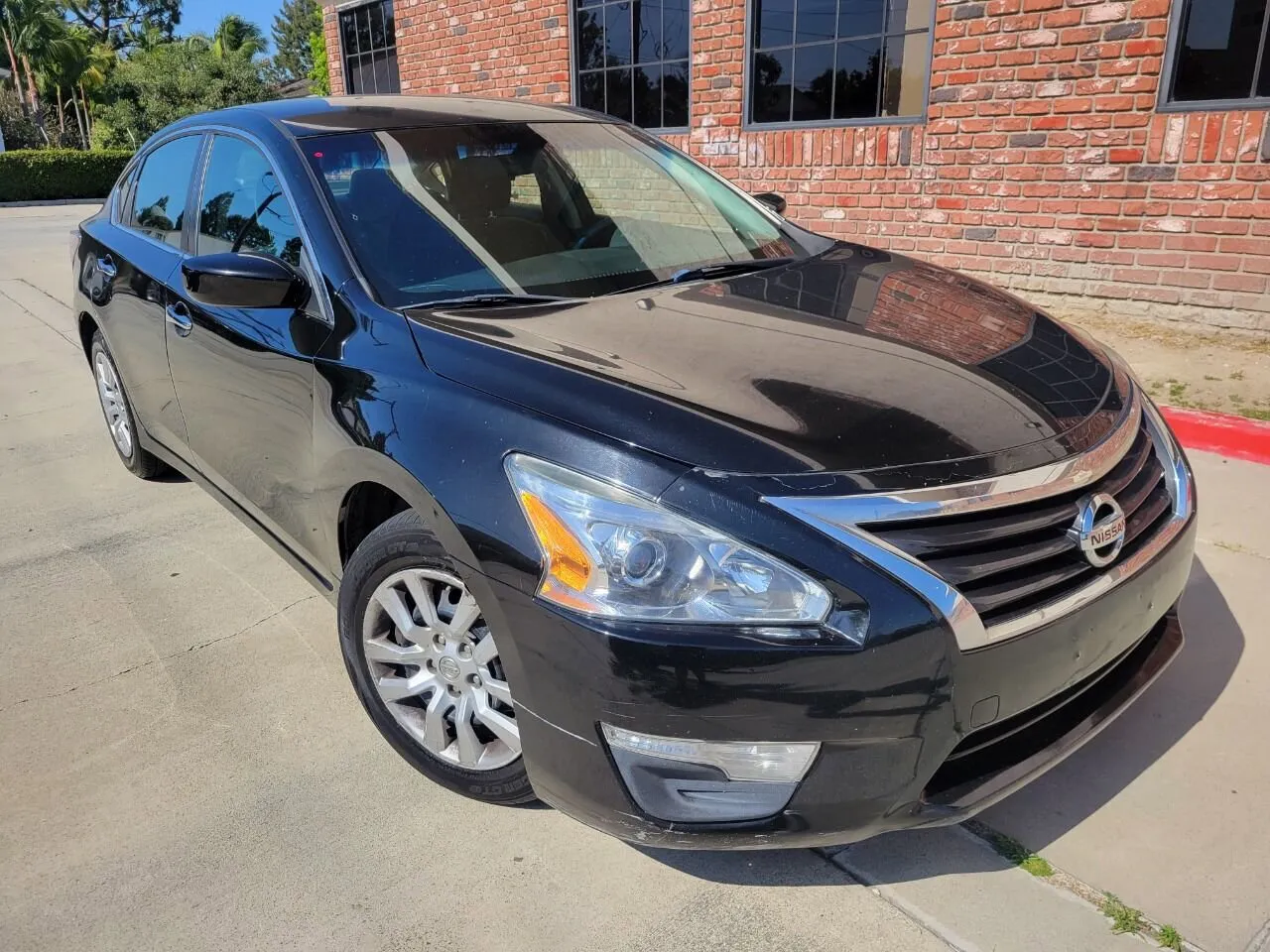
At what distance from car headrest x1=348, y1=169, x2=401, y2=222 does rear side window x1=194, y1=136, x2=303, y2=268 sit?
184 mm

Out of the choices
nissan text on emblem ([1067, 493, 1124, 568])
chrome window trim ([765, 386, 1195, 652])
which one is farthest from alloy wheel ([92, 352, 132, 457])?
nissan text on emblem ([1067, 493, 1124, 568])

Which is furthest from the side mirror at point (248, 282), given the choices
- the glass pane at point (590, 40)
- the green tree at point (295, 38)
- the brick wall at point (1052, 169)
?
the green tree at point (295, 38)

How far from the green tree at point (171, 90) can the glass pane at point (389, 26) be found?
2624cm

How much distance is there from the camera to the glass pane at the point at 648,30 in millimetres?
8805

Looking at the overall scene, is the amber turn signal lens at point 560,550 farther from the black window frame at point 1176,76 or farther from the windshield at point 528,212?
the black window frame at point 1176,76

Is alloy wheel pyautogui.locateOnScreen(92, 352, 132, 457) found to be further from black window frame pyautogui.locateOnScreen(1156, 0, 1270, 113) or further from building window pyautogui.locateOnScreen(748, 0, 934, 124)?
black window frame pyautogui.locateOnScreen(1156, 0, 1270, 113)

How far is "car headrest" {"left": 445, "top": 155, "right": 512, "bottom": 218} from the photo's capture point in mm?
2961

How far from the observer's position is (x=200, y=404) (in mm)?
3375

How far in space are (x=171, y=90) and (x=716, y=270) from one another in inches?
1554

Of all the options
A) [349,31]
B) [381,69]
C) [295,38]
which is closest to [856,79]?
[381,69]

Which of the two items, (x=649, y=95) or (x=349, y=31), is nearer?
(x=649, y=95)

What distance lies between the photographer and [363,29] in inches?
503

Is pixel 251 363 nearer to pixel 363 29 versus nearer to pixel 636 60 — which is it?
pixel 636 60

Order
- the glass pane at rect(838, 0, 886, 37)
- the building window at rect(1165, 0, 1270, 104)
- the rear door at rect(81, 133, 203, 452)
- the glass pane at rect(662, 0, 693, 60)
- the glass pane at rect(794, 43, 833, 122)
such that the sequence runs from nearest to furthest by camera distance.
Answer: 1. the rear door at rect(81, 133, 203, 452)
2. the building window at rect(1165, 0, 1270, 104)
3. the glass pane at rect(838, 0, 886, 37)
4. the glass pane at rect(794, 43, 833, 122)
5. the glass pane at rect(662, 0, 693, 60)
